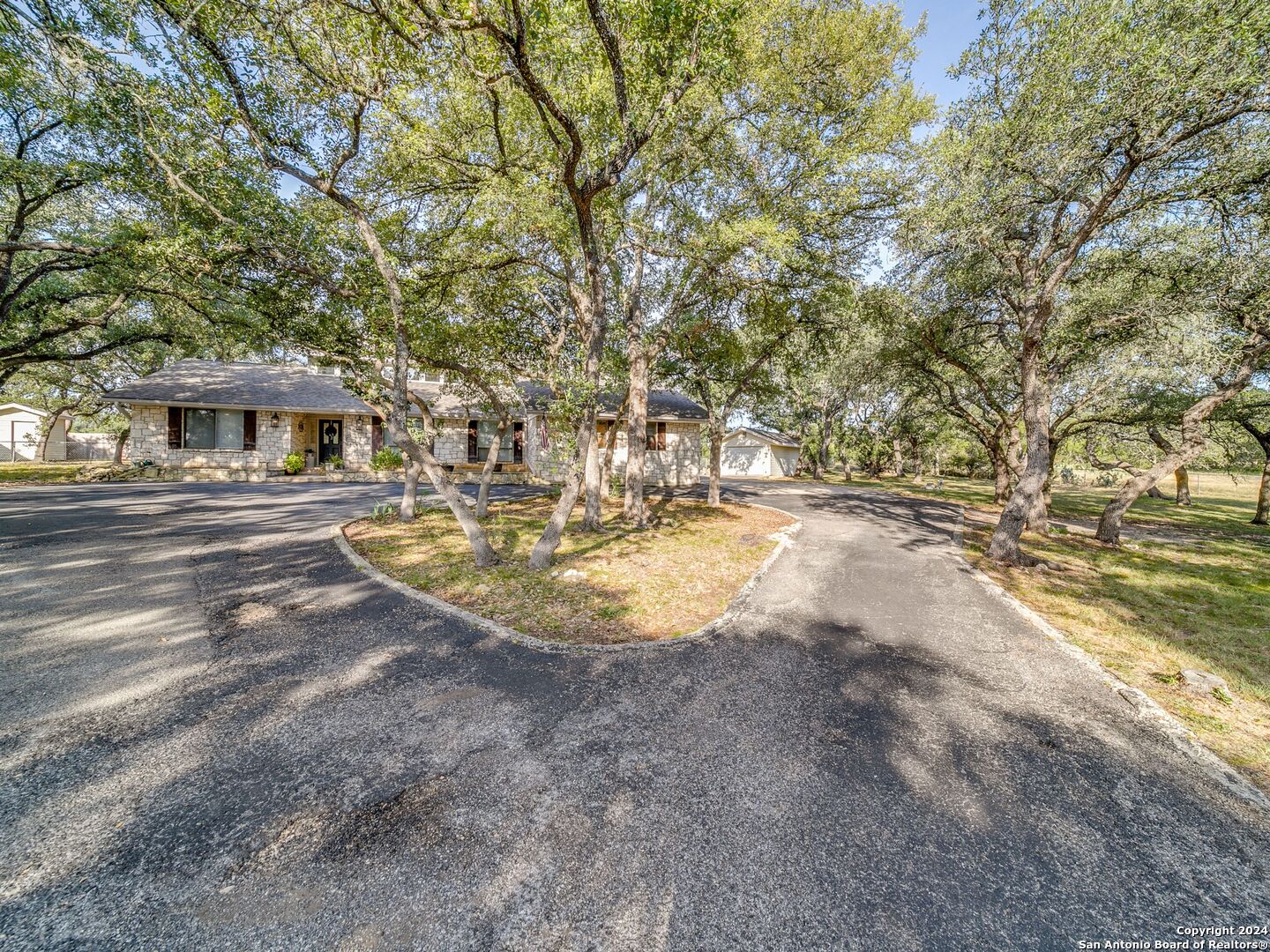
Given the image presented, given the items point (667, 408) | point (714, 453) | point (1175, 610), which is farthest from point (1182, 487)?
point (667, 408)

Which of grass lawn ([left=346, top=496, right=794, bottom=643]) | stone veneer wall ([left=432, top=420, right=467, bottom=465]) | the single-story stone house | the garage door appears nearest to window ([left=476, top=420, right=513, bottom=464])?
the single-story stone house

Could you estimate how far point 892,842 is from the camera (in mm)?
2320

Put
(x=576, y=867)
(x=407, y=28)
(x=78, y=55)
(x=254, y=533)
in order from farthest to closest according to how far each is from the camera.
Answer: (x=254, y=533)
(x=78, y=55)
(x=407, y=28)
(x=576, y=867)

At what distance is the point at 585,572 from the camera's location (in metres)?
6.79

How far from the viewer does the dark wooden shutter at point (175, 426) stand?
682 inches

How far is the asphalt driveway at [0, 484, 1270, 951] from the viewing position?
74.9 inches

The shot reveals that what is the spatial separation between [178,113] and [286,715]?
8.92 meters

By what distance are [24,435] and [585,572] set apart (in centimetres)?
4062

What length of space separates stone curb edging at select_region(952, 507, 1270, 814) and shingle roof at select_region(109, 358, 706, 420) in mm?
13780

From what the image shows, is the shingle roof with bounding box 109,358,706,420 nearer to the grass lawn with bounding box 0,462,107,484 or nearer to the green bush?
the green bush

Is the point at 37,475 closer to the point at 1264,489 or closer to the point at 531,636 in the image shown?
the point at 531,636

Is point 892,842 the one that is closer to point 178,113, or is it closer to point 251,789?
point 251,789

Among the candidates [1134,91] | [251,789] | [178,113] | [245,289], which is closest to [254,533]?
[245,289]

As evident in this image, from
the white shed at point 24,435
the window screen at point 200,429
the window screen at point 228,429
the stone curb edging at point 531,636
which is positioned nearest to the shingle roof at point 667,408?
the window screen at point 228,429
